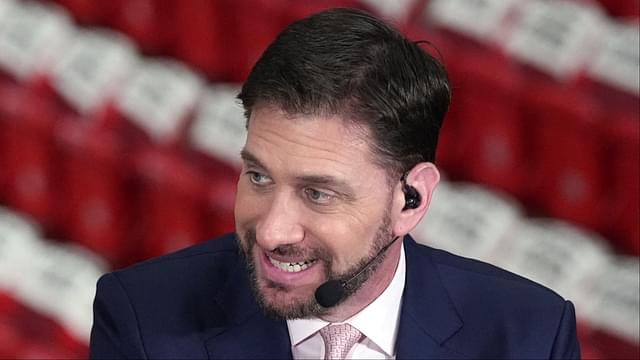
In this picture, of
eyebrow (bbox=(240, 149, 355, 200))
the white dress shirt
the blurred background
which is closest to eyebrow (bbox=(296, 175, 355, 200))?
eyebrow (bbox=(240, 149, 355, 200))

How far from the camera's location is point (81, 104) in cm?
129

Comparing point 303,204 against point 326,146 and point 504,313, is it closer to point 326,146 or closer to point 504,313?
point 326,146

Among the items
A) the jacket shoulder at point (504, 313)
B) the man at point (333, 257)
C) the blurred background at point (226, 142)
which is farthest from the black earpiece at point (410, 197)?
the blurred background at point (226, 142)

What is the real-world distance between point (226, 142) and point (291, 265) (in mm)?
621

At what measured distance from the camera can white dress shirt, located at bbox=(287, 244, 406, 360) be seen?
745 millimetres

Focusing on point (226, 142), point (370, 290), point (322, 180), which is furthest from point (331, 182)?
point (226, 142)

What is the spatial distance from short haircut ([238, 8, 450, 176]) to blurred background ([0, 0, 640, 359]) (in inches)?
21.3

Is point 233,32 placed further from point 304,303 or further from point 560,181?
point 304,303

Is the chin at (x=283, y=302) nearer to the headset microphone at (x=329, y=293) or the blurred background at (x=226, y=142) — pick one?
the headset microphone at (x=329, y=293)

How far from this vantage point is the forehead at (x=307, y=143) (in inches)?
25.7

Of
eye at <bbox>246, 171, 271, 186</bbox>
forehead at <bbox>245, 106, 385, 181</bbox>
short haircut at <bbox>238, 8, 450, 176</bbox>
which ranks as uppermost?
short haircut at <bbox>238, 8, 450, 176</bbox>

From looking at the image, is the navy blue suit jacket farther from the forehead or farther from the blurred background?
the blurred background

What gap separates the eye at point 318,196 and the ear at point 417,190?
0.05m

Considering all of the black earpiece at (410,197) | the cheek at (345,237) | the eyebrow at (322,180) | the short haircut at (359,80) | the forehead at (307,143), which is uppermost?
the short haircut at (359,80)
